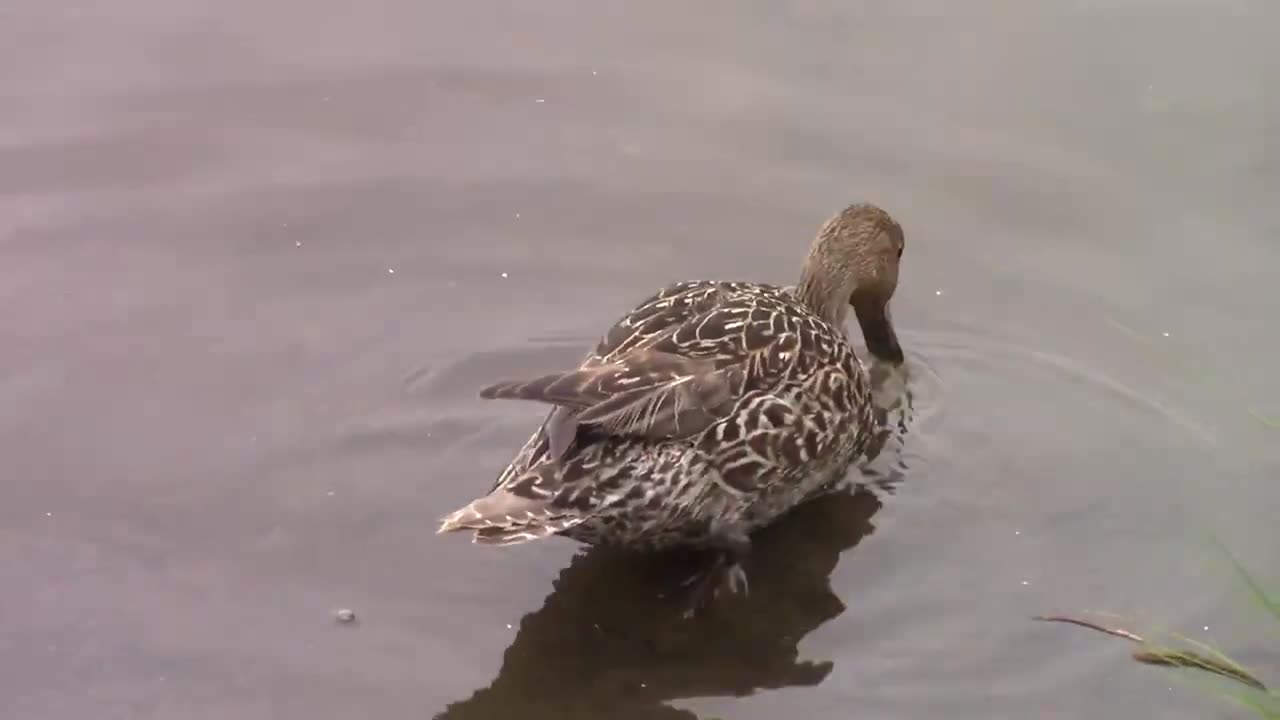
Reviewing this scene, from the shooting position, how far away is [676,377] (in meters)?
4.35

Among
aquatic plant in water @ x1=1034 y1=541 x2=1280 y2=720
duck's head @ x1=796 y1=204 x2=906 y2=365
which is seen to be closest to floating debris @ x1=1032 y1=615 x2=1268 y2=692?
aquatic plant in water @ x1=1034 y1=541 x2=1280 y2=720

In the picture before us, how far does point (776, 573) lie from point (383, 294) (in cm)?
177

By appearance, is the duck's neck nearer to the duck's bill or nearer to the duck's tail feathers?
the duck's bill

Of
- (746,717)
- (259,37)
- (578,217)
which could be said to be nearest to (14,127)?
(259,37)

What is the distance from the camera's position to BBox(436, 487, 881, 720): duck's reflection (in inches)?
158

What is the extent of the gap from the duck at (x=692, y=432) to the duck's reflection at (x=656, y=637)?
0.09m

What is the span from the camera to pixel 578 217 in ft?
19.4

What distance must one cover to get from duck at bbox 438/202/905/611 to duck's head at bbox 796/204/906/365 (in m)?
0.33

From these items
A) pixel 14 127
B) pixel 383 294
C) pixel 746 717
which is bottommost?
pixel 746 717

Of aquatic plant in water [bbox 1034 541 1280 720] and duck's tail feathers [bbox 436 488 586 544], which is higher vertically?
duck's tail feathers [bbox 436 488 586 544]

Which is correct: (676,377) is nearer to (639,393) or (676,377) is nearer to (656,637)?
(639,393)

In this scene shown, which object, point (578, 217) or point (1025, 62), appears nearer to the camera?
point (578, 217)

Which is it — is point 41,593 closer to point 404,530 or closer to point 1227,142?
point 404,530

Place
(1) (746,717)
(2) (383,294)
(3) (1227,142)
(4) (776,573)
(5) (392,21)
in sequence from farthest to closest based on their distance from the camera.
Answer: (5) (392,21) < (3) (1227,142) < (2) (383,294) < (4) (776,573) < (1) (746,717)
